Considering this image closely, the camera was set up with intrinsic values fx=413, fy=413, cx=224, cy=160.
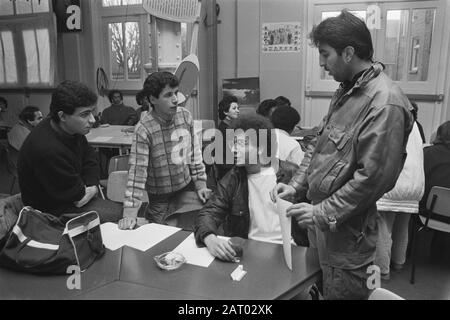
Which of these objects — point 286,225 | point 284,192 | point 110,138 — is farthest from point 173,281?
point 110,138

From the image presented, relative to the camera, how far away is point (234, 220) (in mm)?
1989

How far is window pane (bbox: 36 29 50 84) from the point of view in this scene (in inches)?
284

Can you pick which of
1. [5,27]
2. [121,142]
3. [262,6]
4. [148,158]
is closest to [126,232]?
[148,158]

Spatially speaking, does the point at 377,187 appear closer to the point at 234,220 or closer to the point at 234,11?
the point at 234,220

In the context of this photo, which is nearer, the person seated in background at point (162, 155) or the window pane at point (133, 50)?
the person seated in background at point (162, 155)

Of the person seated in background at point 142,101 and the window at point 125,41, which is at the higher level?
the window at point 125,41

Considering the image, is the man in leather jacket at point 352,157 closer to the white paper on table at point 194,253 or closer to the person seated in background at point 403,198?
the white paper on table at point 194,253

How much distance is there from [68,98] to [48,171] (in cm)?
38

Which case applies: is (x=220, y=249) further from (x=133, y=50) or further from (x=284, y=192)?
(x=133, y=50)

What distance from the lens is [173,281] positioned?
4.69ft

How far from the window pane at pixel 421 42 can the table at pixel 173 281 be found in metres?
4.32

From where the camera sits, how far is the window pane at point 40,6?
23.2 feet

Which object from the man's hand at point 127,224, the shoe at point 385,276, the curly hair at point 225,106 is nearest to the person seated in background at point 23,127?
the curly hair at point 225,106

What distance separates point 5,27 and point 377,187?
822 centimetres
